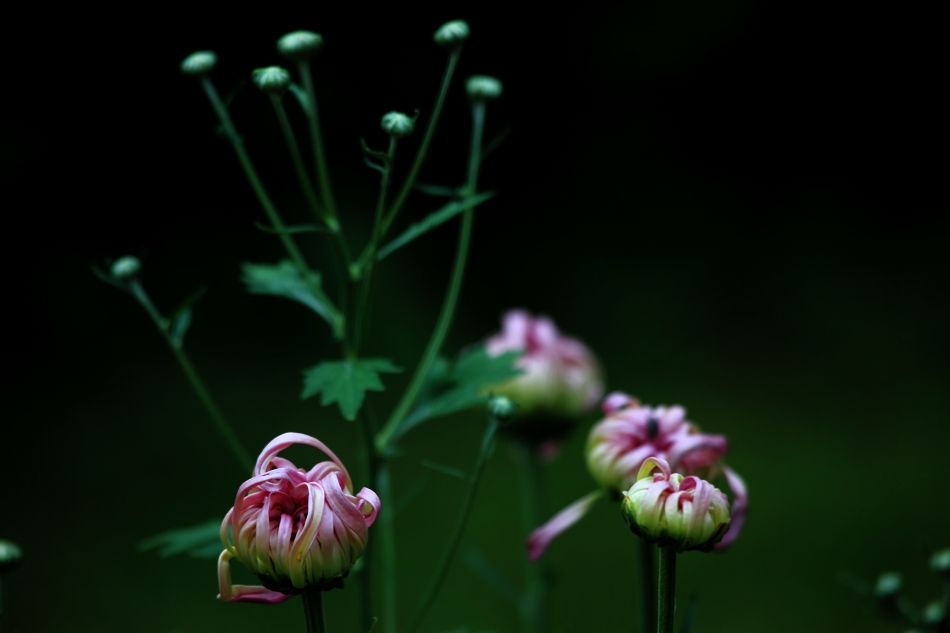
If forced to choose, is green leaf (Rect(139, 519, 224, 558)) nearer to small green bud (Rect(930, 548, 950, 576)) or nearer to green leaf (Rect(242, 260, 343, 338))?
green leaf (Rect(242, 260, 343, 338))

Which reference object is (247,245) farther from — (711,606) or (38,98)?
(711,606)

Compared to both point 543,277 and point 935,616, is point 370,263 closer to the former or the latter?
point 935,616

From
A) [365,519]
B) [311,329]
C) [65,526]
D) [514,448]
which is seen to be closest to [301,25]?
[311,329]

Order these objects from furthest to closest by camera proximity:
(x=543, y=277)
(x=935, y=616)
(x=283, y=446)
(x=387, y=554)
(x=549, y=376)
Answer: (x=543, y=277)
(x=549, y=376)
(x=387, y=554)
(x=935, y=616)
(x=283, y=446)

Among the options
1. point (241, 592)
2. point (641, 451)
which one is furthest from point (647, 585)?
point (241, 592)

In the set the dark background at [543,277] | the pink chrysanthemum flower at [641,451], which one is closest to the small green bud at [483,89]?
the pink chrysanthemum flower at [641,451]

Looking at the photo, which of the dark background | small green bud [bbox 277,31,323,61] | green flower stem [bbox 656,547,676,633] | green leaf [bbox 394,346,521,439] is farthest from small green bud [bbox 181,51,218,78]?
the dark background
